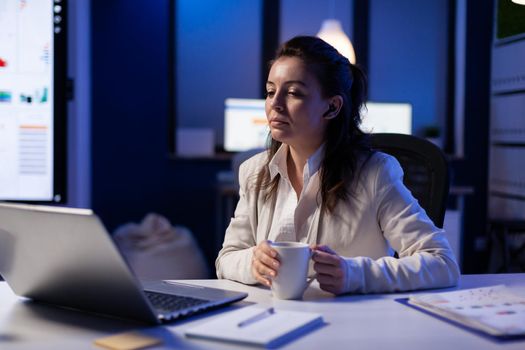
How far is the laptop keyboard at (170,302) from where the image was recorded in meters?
0.96

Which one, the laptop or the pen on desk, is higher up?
the laptop

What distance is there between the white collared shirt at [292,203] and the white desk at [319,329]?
382 millimetres

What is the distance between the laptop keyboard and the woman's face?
1.77 feet

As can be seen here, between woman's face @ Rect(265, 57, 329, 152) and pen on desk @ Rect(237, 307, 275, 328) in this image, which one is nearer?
pen on desk @ Rect(237, 307, 275, 328)

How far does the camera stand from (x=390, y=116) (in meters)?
4.50

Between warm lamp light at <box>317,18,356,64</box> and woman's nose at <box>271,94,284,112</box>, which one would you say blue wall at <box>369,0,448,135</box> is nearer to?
warm lamp light at <box>317,18,356,64</box>

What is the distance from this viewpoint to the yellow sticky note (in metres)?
0.81

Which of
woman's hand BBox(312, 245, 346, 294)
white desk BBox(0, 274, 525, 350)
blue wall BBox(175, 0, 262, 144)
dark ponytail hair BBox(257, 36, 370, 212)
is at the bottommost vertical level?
white desk BBox(0, 274, 525, 350)

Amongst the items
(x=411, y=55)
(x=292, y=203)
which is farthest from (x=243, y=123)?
(x=292, y=203)

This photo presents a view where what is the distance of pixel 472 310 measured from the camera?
3.20 feet

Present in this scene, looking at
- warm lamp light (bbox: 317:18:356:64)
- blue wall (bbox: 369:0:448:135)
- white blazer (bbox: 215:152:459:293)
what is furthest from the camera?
blue wall (bbox: 369:0:448:135)

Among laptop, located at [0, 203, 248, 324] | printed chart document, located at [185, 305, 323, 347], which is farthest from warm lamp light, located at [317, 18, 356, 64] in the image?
printed chart document, located at [185, 305, 323, 347]

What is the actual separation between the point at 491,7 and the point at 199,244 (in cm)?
277

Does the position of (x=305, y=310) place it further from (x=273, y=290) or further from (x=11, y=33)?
(x=11, y=33)
